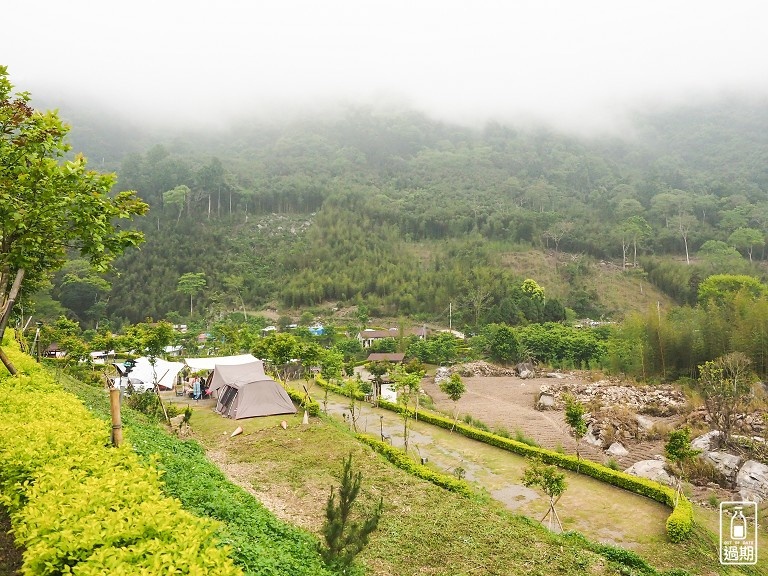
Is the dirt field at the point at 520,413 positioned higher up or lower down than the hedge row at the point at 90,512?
lower down

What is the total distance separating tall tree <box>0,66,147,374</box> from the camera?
6145mm

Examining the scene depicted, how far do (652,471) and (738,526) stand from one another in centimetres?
318

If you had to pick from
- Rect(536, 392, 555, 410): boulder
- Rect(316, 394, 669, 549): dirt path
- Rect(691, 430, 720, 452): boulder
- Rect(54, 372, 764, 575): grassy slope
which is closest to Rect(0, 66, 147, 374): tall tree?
Rect(54, 372, 764, 575): grassy slope

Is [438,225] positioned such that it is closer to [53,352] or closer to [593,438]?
[53,352]

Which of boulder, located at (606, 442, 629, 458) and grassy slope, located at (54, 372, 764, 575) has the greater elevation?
grassy slope, located at (54, 372, 764, 575)

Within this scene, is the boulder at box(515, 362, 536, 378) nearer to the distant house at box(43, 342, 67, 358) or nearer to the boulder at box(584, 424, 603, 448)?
the boulder at box(584, 424, 603, 448)

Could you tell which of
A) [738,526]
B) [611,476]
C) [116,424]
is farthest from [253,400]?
[738,526]

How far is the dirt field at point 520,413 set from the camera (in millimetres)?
17578

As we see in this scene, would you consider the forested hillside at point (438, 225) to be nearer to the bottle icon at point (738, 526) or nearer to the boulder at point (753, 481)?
the boulder at point (753, 481)

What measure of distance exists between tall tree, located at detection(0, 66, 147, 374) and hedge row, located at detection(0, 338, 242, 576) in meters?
2.48

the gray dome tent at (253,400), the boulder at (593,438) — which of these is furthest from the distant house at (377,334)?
the gray dome tent at (253,400)

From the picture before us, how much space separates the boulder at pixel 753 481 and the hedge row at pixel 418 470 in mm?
8392

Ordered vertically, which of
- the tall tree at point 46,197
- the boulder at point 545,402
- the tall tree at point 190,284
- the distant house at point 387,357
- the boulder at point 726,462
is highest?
the tall tree at point 46,197

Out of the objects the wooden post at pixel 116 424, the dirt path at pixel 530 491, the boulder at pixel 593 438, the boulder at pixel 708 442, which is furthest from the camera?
the boulder at pixel 593 438
